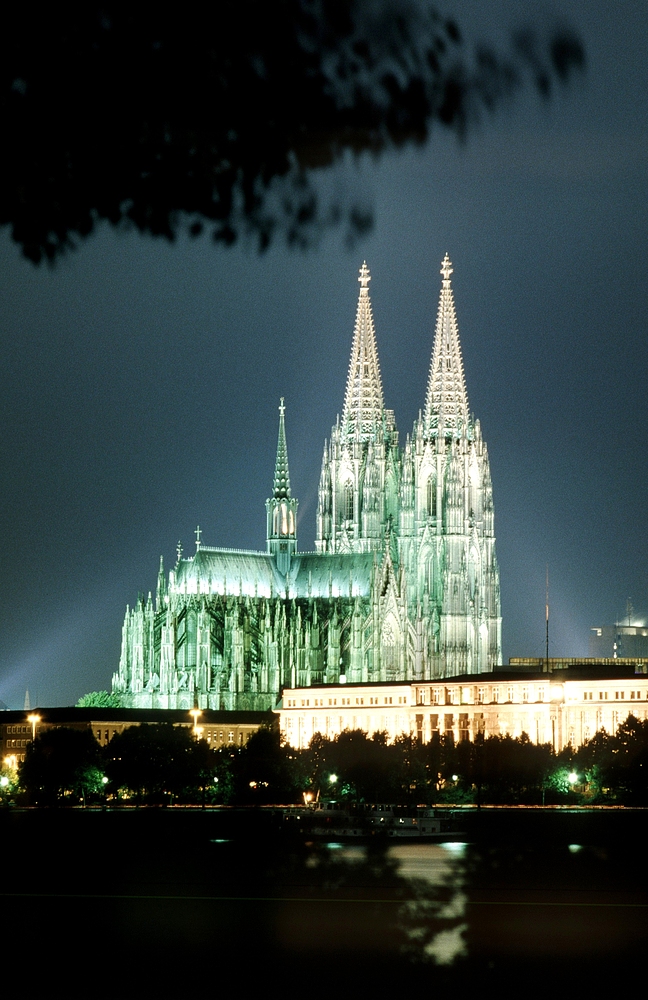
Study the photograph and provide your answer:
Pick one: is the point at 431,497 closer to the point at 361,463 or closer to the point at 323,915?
the point at 361,463

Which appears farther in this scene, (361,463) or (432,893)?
(361,463)

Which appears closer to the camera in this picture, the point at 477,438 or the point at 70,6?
the point at 70,6

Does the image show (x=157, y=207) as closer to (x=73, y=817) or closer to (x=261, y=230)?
(x=261, y=230)

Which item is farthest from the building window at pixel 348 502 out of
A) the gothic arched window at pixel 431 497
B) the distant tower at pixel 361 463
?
the gothic arched window at pixel 431 497

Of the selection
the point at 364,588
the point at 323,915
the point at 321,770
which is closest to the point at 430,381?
the point at 364,588

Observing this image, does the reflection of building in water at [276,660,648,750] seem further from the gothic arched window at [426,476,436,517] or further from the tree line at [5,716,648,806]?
the gothic arched window at [426,476,436,517]

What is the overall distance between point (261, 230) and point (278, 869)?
63711 mm

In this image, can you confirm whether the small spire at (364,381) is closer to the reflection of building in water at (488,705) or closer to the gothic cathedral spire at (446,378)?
the gothic cathedral spire at (446,378)

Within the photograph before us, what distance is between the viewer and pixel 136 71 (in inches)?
268

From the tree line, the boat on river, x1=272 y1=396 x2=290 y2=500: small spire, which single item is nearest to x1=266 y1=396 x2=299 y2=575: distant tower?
x1=272 y1=396 x2=290 y2=500: small spire

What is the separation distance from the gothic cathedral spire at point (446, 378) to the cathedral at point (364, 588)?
0.45ft

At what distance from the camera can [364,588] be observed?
15238 centimetres

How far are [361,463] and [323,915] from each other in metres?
110

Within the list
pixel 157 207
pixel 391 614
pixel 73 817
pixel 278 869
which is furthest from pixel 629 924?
pixel 391 614
